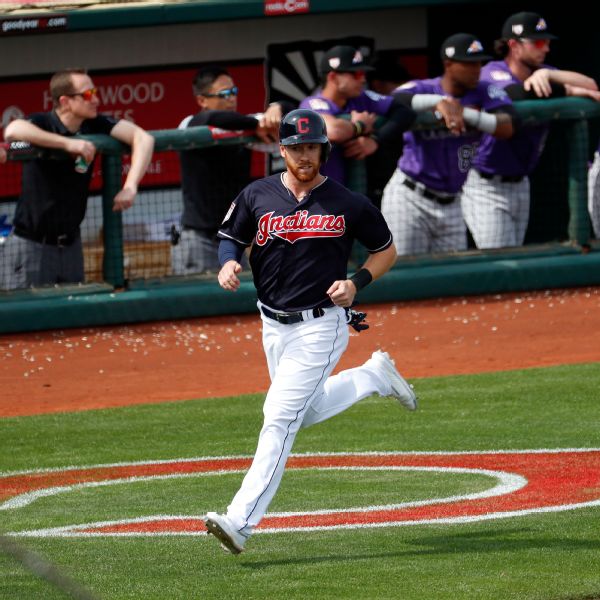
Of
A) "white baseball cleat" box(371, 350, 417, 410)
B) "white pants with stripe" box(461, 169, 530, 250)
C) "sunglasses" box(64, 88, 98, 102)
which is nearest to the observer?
"white baseball cleat" box(371, 350, 417, 410)

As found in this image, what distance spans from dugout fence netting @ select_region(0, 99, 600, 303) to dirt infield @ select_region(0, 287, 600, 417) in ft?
1.18

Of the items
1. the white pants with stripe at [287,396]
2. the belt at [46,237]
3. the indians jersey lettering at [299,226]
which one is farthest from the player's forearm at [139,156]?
the indians jersey lettering at [299,226]

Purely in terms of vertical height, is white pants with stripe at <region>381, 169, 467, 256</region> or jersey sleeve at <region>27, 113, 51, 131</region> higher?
jersey sleeve at <region>27, 113, 51, 131</region>

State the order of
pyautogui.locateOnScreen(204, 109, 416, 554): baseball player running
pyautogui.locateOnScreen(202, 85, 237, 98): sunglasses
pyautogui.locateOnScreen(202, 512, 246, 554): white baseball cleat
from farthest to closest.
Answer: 1. pyautogui.locateOnScreen(202, 85, 237, 98): sunglasses
2. pyautogui.locateOnScreen(204, 109, 416, 554): baseball player running
3. pyautogui.locateOnScreen(202, 512, 246, 554): white baseball cleat

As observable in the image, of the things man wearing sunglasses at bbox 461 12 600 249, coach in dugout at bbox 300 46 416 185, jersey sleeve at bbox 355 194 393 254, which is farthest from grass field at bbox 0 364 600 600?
man wearing sunglasses at bbox 461 12 600 249

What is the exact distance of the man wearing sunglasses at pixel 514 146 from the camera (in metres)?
10.5

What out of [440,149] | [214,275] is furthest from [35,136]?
[440,149]

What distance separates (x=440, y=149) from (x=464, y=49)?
77 cm

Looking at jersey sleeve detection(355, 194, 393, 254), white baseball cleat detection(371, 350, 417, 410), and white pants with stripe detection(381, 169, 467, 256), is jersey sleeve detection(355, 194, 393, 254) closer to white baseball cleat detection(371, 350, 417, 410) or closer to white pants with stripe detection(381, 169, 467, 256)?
white baseball cleat detection(371, 350, 417, 410)

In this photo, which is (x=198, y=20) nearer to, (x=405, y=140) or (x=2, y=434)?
(x=405, y=140)

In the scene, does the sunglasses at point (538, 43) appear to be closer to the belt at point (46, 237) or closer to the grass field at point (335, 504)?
the grass field at point (335, 504)

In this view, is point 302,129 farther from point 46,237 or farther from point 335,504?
point 46,237

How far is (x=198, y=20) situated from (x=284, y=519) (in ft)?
20.8

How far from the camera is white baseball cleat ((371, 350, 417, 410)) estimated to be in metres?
6.49
